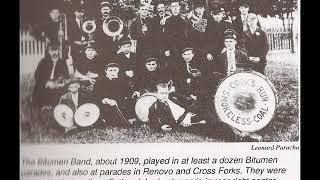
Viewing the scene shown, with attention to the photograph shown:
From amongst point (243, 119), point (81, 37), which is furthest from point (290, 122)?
point (81, 37)

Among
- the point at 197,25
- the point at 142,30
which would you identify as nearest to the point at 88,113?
the point at 142,30

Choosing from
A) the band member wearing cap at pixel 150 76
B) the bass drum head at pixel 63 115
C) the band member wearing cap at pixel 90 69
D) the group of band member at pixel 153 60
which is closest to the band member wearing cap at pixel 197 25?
the group of band member at pixel 153 60

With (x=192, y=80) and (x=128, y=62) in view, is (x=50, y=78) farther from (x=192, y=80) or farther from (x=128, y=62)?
(x=192, y=80)

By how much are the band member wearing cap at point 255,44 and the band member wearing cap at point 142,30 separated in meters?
0.23

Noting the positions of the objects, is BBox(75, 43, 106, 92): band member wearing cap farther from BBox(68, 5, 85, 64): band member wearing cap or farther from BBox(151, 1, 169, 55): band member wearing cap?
BBox(151, 1, 169, 55): band member wearing cap

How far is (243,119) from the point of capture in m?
1.15

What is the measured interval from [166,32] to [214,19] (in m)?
0.12

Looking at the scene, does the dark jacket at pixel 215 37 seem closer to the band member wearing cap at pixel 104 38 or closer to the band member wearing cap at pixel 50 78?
the band member wearing cap at pixel 104 38

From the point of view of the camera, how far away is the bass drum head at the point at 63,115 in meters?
1.19

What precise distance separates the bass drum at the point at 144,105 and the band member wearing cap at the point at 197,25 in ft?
0.54

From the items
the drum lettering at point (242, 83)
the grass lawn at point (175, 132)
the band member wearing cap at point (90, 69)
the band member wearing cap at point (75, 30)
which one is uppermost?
the band member wearing cap at point (75, 30)

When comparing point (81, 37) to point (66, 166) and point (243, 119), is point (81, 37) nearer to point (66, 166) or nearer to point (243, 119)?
point (66, 166)

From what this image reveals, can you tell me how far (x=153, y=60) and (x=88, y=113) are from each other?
21 cm

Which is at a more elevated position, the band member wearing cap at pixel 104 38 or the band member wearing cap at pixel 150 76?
the band member wearing cap at pixel 104 38
